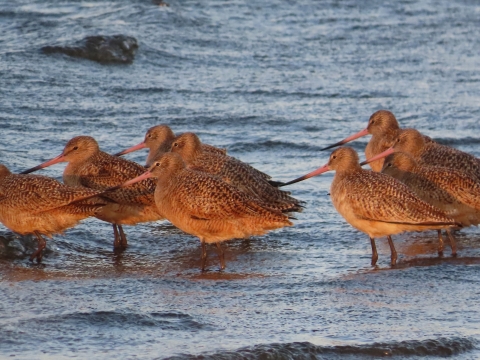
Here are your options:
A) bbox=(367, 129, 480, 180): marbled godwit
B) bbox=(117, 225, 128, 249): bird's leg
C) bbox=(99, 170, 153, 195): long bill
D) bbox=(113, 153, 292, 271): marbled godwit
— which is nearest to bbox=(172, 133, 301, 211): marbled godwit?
bbox=(113, 153, 292, 271): marbled godwit

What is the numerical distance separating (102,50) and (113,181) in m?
6.21

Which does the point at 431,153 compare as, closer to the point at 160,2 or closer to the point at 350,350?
the point at 350,350

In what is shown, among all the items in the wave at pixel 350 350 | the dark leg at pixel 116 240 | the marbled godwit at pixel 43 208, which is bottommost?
the dark leg at pixel 116 240

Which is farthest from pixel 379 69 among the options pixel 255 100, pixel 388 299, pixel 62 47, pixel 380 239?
pixel 388 299

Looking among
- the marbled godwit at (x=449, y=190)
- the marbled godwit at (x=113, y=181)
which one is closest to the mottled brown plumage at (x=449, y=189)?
the marbled godwit at (x=449, y=190)

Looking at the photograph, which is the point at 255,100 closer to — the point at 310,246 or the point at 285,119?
the point at 285,119

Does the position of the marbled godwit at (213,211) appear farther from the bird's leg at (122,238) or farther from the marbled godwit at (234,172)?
the marbled godwit at (234,172)

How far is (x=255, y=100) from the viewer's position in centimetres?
1354

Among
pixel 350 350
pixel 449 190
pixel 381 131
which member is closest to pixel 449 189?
pixel 449 190

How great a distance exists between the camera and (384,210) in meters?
8.15

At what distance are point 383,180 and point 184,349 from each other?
302 cm

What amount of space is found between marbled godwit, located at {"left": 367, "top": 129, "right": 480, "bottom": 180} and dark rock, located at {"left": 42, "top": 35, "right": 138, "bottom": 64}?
5.76 meters

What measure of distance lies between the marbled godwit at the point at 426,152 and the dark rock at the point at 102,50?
5761mm

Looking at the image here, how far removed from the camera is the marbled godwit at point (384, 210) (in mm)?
8133
